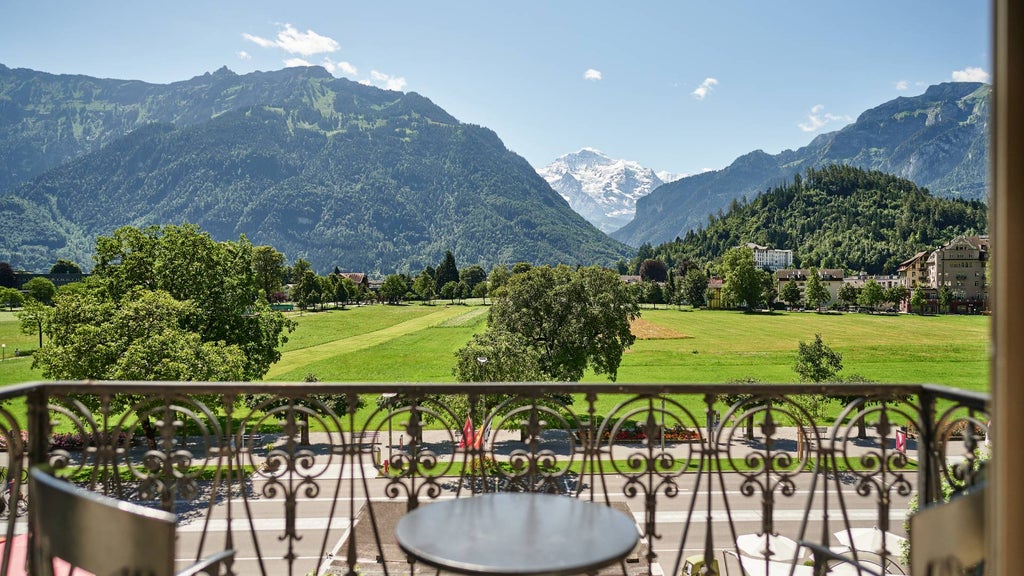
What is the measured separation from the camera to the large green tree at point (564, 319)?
30156 mm

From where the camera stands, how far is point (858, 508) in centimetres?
2019

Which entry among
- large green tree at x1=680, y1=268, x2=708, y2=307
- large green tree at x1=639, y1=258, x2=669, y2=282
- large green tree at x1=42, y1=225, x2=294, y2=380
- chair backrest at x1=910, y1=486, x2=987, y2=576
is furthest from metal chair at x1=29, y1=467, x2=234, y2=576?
large green tree at x1=639, y1=258, x2=669, y2=282

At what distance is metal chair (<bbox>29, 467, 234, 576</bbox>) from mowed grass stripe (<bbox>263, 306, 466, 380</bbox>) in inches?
1812

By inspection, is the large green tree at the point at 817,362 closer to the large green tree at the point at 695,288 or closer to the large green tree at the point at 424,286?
the large green tree at the point at 695,288

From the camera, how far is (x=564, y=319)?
30.6m

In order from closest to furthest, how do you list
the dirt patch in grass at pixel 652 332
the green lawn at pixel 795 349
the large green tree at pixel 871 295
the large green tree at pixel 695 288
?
the green lawn at pixel 795 349, the dirt patch in grass at pixel 652 332, the large green tree at pixel 871 295, the large green tree at pixel 695 288

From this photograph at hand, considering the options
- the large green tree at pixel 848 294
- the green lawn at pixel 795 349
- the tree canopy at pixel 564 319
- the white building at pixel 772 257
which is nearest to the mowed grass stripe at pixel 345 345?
the tree canopy at pixel 564 319

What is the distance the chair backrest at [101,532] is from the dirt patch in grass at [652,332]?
64355 mm

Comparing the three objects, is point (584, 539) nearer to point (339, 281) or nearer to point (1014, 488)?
point (1014, 488)

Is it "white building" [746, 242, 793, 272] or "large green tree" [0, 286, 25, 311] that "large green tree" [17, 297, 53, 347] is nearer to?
"large green tree" [0, 286, 25, 311]

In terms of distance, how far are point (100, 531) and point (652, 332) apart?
70988 millimetres

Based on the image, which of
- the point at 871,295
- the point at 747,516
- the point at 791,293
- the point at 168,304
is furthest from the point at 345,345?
the point at 871,295

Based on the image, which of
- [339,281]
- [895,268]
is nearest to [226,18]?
[339,281]

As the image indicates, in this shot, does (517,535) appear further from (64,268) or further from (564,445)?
(64,268)
